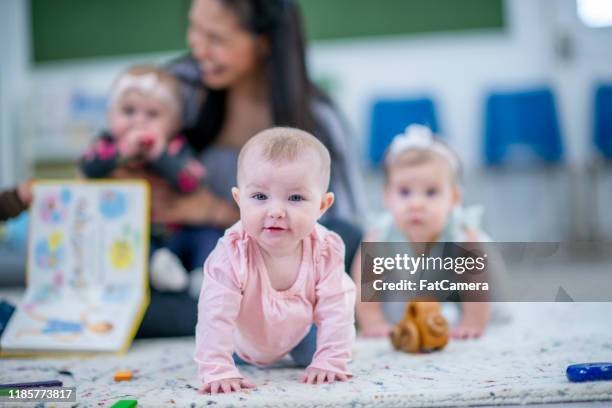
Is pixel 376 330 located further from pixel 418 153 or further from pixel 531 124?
pixel 531 124

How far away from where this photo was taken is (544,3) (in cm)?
320

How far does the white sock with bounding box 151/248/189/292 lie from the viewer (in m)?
1.44

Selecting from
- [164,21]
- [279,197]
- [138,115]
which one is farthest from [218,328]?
[164,21]

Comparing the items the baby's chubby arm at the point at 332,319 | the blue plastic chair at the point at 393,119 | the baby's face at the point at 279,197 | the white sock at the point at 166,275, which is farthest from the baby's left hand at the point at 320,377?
the blue plastic chair at the point at 393,119

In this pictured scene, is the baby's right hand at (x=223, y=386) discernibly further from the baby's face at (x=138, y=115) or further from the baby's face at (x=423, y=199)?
the baby's face at (x=138, y=115)

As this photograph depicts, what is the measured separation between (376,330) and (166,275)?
49 cm

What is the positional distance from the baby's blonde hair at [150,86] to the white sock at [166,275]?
398mm

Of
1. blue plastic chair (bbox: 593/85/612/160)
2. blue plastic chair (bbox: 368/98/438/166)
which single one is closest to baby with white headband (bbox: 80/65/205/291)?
blue plastic chair (bbox: 368/98/438/166)

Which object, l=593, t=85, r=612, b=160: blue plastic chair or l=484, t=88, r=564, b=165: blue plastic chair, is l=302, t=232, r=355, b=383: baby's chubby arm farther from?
l=593, t=85, r=612, b=160: blue plastic chair

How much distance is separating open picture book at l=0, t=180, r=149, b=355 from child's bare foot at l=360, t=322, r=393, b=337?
1.46 feet

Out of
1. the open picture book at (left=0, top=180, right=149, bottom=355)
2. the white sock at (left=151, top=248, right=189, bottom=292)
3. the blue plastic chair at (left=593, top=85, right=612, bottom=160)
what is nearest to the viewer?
the open picture book at (left=0, top=180, right=149, bottom=355)

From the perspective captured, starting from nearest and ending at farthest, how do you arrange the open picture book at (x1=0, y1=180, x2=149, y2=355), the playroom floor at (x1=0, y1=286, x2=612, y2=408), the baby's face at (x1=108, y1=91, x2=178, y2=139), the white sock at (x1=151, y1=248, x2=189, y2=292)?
the playroom floor at (x1=0, y1=286, x2=612, y2=408) → the open picture book at (x1=0, y1=180, x2=149, y2=355) → the white sock at (x1=151, y1=248, x2=189, y2=292) → the baby's face at (x1=108, y1=91, x2=178, y2=139)

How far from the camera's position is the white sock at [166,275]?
4.72 ft

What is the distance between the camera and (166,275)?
1440 mm
